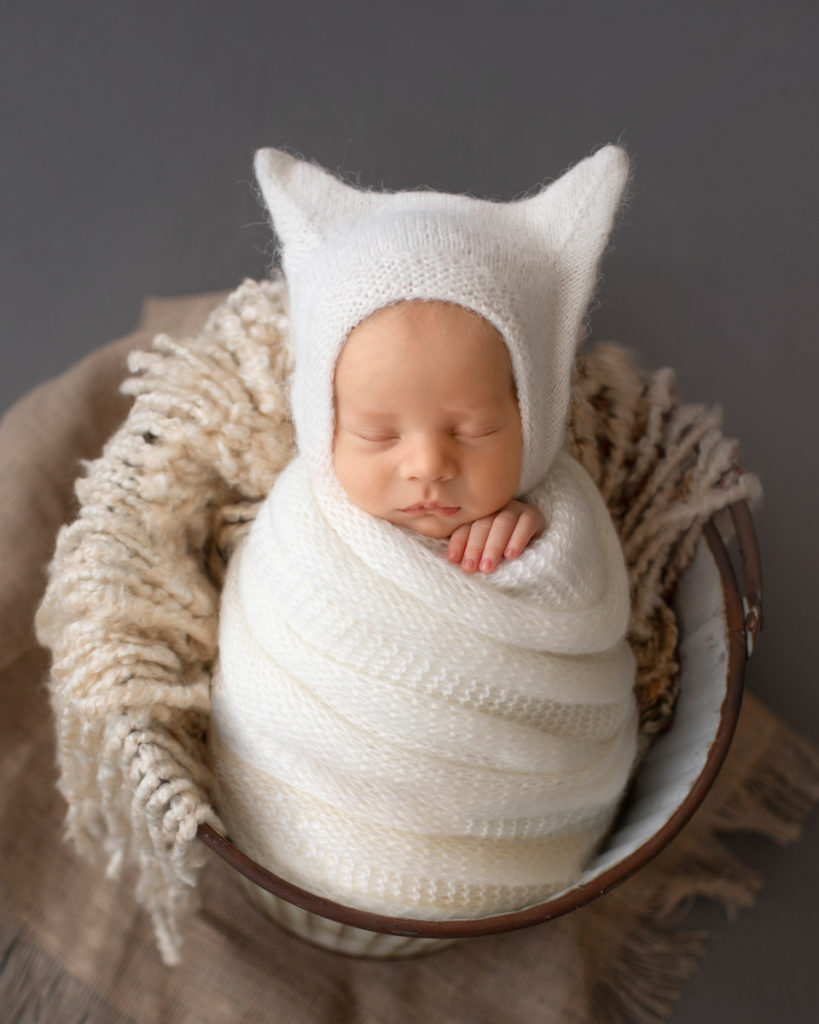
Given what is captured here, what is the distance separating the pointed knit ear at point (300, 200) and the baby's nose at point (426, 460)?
21 cm

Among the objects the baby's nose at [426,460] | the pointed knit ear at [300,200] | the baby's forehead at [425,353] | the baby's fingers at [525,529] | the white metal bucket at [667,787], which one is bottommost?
the white metal bucket at [667,787]

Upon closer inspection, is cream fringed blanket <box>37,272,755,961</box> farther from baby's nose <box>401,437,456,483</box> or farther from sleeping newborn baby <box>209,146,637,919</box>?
baby's nose <box>401,437,456,483</box>

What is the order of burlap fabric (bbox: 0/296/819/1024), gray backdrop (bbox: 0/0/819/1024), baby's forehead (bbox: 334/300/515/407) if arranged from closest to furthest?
baby's forehead (bbox: 334/300/515/407)
burlap fabric (bbox: 0/296/819/1024)
gray backdrop (bbox: 0/0/819/1024)

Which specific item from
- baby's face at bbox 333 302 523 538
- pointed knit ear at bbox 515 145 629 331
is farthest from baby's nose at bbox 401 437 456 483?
pointed knit ear at bbox 515 145 629 331

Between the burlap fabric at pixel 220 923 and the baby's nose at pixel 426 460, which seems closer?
the baby's nose at pixel 426 460

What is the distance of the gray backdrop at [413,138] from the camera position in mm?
1377

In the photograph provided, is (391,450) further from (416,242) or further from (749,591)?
(749,591)

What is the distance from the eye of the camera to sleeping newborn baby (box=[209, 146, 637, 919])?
2.41ft

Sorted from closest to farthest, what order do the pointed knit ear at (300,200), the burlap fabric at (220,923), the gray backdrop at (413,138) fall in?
the pointed knit ear at (300,200) → the burlap fabric at (220,923) → the gray backdrop at (413,138)

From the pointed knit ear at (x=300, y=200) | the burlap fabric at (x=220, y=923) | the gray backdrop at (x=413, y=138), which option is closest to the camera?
the pointed knit ear at (x=300, y=200)

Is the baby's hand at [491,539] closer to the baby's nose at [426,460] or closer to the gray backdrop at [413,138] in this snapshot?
the baby's nose at [426,460]

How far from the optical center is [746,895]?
3.58 ft

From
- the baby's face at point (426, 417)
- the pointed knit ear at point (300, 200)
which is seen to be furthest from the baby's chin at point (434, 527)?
the pointed knit ear at point (300, 200)

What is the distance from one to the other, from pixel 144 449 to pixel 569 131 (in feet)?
2.78
